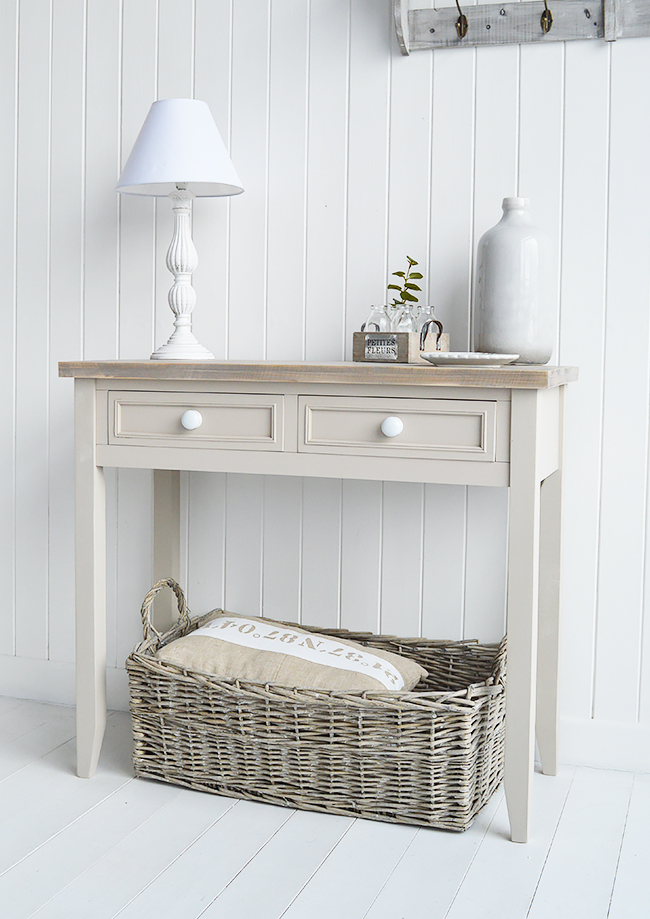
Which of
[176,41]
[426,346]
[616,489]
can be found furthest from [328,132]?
[616,489]

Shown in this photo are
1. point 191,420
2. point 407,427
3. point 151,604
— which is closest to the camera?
point 407,427

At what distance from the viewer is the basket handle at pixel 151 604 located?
6.72ft

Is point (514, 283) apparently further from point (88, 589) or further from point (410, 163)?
point (88, 589)

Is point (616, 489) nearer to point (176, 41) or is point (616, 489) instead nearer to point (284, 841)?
point (284, 841)

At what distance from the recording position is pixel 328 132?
2.19 metres

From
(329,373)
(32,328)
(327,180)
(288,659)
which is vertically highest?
(327,180)

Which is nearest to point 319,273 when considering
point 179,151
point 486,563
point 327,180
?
point 327,180

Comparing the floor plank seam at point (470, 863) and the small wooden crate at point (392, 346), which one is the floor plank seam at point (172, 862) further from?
the small wooden crate at point (392, 346)

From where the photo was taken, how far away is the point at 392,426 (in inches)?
67.6

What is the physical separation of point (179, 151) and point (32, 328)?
2.39 ft

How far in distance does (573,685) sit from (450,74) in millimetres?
1394

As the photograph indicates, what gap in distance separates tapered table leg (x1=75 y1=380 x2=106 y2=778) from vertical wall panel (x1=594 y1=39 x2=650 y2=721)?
3.57 ft

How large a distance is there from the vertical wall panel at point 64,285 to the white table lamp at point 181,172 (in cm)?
34

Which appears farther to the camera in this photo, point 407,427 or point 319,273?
point 319,273
